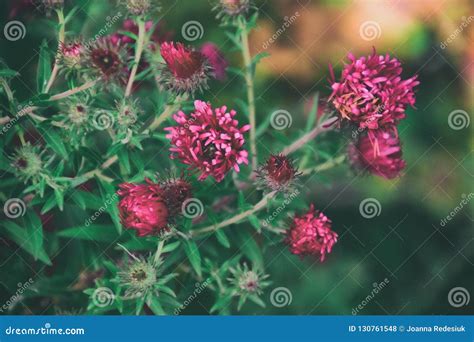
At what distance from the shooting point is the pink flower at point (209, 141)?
2.78 m

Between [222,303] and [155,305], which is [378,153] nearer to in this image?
[222,303]

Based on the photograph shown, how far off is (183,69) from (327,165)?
0.88 metres

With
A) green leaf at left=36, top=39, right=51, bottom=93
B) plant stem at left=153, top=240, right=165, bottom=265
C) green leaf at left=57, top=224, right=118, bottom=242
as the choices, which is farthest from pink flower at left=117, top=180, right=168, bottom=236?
green leaf at left=36, top=39, right=51, bottom=93

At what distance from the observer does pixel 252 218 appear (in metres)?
3.04

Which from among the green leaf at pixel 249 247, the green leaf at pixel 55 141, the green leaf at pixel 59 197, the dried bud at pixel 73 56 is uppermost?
the dried bud at pixel 73 56

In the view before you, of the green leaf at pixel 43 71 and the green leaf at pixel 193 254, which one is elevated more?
the green leaf at pixel 43 71

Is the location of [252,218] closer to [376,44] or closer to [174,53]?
[174,53]

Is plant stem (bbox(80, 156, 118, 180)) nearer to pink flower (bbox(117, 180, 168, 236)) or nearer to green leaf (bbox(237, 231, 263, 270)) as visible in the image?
pink flower (bbox(117, 180, 168, 236))

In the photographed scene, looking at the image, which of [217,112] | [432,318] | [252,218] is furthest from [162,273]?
[432,318]

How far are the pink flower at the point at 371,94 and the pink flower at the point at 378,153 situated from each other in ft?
0.40

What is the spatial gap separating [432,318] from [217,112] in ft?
5.33

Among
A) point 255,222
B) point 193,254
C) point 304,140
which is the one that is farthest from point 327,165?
point 193,254

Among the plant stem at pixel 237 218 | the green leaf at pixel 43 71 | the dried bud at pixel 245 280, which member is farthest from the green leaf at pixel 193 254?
the green leaf at pixel 43 71

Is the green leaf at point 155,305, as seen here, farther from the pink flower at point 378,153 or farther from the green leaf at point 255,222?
the pink flower at point 378,153
